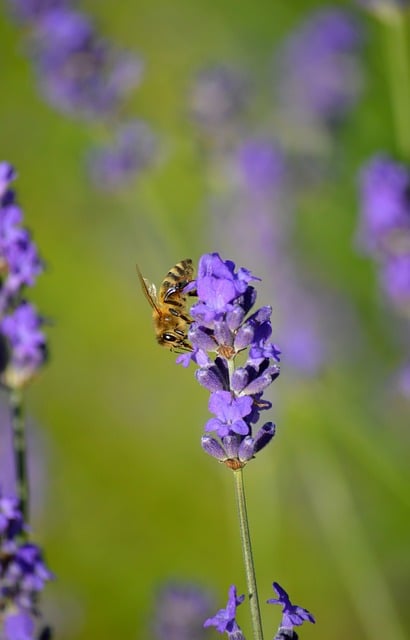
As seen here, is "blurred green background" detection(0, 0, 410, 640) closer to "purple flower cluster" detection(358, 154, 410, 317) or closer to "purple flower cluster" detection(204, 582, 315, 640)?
"purple flower cluster" detection(358, 154, 410, 317)

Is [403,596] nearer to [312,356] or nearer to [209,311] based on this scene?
[312,356]

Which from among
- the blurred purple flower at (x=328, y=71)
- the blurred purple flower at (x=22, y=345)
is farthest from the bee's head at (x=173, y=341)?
the blurred purple flower at (x=328, y=71)

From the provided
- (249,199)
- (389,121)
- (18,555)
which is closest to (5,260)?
(18,555)

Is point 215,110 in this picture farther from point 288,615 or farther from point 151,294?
point 288,615

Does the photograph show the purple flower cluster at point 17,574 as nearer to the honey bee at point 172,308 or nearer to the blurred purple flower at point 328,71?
the honey bee at point 172,308

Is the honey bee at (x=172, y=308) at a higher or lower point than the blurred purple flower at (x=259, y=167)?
lower

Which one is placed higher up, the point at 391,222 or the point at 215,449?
the point at 391,222

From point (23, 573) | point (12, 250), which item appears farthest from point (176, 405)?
point (23, 573)
